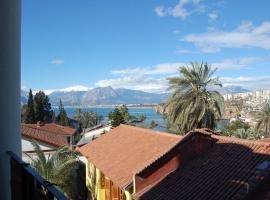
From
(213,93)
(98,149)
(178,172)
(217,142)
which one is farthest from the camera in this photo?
(213,93)

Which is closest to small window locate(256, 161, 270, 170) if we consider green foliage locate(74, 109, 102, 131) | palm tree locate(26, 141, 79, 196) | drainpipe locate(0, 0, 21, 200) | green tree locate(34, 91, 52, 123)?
palm tree locate(26, 141, 79, 196)

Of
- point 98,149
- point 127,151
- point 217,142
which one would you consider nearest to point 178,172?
point 217,142

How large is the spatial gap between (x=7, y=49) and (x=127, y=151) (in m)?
16.9

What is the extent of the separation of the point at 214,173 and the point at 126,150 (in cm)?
718

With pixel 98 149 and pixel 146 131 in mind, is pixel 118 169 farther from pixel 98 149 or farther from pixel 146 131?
pixel 98 149

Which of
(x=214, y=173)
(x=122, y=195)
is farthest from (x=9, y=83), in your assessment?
(x=122, y=195)

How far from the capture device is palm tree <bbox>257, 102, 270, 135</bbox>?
44.5 m

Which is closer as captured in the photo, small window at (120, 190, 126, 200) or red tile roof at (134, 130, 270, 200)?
red tile roof at (134, 130, 270, 200)

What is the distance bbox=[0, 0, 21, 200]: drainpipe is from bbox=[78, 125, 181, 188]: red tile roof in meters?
11.7

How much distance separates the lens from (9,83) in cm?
401

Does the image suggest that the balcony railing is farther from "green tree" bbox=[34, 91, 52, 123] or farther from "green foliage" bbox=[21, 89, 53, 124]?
"green tree" bbox=[34, 91, 52, 123]

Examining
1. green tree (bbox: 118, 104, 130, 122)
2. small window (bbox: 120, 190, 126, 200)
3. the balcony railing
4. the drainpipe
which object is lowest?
small window (bbox: 120, 190, 126, 200)

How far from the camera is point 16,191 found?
381 centimetres

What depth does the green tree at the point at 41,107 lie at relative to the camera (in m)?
68.4
